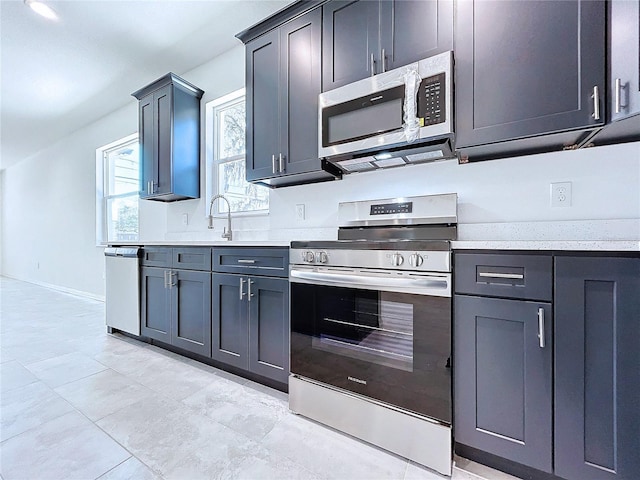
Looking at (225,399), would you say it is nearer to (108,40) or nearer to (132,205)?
(108,40)

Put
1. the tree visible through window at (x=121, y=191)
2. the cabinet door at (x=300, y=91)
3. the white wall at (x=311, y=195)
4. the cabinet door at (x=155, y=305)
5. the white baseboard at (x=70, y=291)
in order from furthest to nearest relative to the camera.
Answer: the white baseboard at (x=70, y=291)
the tree visible through window at (x=121, y=191)
the cabinet door at (x=155, y=305)
the cabinet door at (x=300, y=91)
the white wall at (x=311, y=195)

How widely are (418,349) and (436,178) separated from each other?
42.1 inches

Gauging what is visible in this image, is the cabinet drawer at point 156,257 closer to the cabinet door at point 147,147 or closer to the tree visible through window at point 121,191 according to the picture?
the cabinet door at point 147,147

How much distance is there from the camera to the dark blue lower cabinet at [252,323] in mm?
1739

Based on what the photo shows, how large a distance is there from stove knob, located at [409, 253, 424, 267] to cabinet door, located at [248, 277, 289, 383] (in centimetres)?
77

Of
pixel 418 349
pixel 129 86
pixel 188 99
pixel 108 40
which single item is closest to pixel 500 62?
pixel 418 349

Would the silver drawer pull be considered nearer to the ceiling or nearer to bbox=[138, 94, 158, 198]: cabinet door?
the ceiling

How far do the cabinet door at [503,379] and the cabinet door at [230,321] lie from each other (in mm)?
1270

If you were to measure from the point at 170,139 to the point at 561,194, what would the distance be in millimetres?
3167

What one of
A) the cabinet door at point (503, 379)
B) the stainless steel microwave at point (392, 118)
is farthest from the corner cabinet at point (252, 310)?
the cabinet door at point (503, 379)

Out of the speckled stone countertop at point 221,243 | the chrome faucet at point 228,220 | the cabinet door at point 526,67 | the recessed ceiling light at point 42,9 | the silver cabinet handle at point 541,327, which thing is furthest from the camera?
the chrome faucet at point 228,220

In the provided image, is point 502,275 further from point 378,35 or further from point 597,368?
point 378,35

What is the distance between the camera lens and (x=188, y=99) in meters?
3.02

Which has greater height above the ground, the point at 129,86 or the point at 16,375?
the point at 129,86
